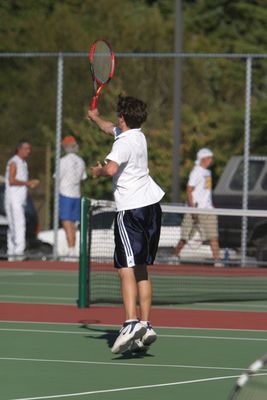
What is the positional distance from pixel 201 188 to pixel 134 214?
10.0 metres

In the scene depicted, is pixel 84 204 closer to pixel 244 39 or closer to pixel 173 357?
pixel 173 357

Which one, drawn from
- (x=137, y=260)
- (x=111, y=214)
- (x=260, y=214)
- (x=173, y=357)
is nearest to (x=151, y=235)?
(x=137, y=260)

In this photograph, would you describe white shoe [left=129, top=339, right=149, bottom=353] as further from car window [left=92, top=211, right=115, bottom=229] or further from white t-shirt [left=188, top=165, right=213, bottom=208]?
white t-shirt [left=188, top=165, right=213, bottom=208]

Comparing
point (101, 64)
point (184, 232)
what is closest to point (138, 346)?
point (101, 64)

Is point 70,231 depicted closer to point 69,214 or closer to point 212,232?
point 69,214

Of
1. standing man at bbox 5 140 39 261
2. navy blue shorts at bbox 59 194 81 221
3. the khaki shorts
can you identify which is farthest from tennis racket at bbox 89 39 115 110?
navy blue shorts at bbox 59 194 81 221

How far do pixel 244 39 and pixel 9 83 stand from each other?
706cm

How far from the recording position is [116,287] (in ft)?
52.4

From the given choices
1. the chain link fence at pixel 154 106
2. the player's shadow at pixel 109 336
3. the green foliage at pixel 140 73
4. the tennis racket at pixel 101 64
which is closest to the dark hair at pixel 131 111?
the tennis racket at pixel 101 64

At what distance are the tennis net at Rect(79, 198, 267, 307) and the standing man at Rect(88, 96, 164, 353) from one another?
3677 mm

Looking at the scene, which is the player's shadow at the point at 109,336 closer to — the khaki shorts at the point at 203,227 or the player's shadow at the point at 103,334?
the player's shadow at the point at 103,334

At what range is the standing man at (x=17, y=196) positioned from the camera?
20.5 m

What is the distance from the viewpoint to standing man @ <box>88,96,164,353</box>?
33.7 ft

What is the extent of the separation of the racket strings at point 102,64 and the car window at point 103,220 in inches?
224
